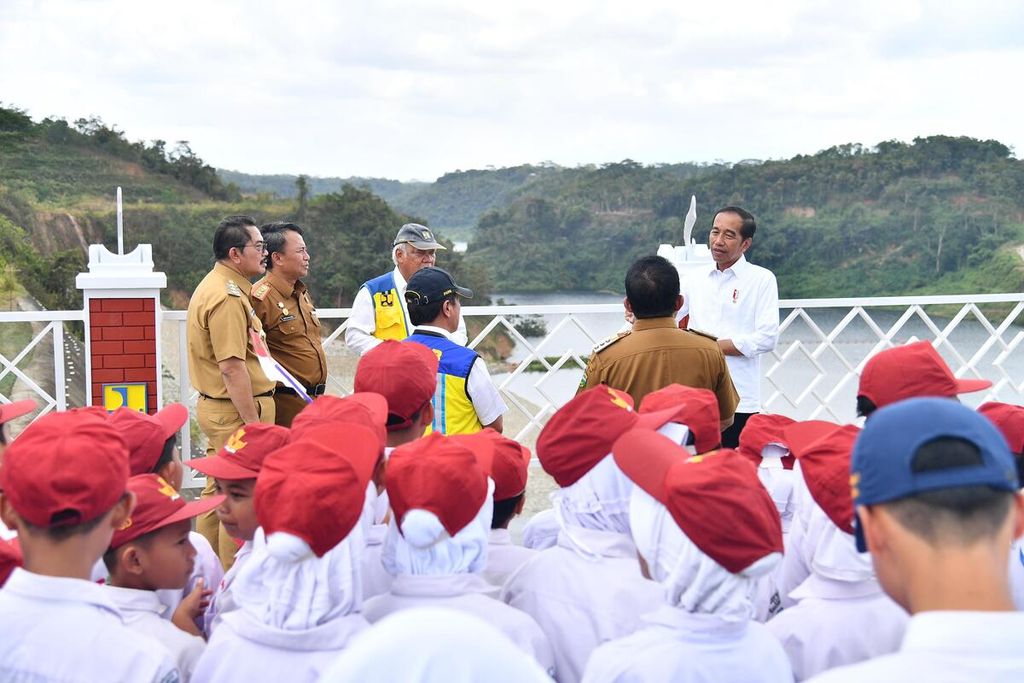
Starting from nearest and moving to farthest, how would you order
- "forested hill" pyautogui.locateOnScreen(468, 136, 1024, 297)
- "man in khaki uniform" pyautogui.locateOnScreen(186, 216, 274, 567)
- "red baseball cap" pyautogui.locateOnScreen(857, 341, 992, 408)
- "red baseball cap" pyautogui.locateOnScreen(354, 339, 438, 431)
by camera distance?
"red baseball cap" pyautogui.locateOnScreen(857, 341, 992, 408) < "red baseball cap" pyautogui.locateOnScreen(354, 339, 438, 431) < "man in khaki uniform" pyautogui.locateOnScreen(186, 216, 274, 567) < "forested hill" pyautogui.locateOnScreen(468, 136, 1024, 297)

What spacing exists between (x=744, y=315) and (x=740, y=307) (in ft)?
0.15

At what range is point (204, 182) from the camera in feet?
52.0

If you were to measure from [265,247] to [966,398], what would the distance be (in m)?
6.55

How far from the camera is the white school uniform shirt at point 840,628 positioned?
7.33ft

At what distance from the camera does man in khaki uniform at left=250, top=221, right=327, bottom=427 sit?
4.78m

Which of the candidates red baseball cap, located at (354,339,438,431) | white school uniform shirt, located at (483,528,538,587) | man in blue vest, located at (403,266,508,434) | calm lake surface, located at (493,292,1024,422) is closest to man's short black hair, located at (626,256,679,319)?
man in blue vest, located at (403,266,508,434)

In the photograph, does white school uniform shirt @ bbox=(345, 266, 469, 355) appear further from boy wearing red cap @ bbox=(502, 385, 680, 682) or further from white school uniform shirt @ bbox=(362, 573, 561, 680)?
white school uniform shirt @ bbox=(362, 573, 561, 680)

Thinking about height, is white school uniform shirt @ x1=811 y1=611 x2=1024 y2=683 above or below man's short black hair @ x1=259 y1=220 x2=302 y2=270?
below

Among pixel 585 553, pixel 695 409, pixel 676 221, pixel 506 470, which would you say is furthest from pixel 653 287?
pixel 676 221

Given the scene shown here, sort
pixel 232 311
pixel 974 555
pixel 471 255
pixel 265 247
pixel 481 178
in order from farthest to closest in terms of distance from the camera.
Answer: pixel 481 178
pixel 471 255
pixel 265 247
pixel 232 311
pixel 974 555

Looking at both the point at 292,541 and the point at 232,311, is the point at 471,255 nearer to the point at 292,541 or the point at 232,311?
the point at 232,311

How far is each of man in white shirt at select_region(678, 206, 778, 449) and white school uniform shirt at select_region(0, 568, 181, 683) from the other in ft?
12.0

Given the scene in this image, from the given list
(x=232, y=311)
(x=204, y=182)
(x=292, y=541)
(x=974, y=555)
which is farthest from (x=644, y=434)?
(x=204, y=182)

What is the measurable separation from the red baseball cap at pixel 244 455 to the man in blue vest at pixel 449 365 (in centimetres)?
100
